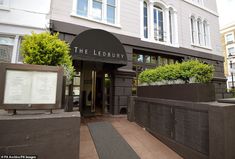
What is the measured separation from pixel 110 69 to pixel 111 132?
389 cm

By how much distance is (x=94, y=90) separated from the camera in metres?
7.84

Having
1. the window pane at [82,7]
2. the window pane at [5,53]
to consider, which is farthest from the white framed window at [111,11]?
the window pane at [5,53]

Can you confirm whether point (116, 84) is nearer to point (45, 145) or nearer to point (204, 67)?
point (204, 67)

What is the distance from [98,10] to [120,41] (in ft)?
7.21

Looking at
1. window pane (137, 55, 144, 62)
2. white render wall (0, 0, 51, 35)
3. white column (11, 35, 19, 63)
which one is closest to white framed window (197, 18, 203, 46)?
window pane (137, 55, 144, 62)

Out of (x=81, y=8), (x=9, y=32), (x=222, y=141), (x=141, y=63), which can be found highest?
(x=81, y=8)

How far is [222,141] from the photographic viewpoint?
2.41 metres

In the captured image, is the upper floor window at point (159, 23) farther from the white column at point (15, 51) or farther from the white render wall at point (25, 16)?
the white column at point (15, 51)

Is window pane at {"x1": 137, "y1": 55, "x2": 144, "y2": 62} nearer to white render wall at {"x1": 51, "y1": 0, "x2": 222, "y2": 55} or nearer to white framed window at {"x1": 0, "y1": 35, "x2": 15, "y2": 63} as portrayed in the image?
white render wall at {"x1": 51, "y1": 0, "x2": 222, "y2": 55}

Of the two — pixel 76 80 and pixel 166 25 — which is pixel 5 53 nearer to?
pixel 76 80

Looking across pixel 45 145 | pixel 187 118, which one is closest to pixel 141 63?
pixel 187 118

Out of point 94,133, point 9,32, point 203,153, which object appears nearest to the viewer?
point 203,153

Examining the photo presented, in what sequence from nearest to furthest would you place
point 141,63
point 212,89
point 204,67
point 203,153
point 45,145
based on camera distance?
point 45,145
point 203,153
point 212,89
point 204,67
point 141,63

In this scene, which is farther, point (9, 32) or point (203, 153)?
point (9, 32)
